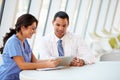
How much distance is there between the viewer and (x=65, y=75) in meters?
2.08

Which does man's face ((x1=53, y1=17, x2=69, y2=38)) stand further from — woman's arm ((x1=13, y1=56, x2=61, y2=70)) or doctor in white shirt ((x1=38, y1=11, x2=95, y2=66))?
woman's arm ((x1=13, y1=56, x2=61, y2=70))

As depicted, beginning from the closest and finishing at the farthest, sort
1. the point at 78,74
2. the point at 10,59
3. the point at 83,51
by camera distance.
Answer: the point at 78,74 < the point at 10,59 < the point at 83,51

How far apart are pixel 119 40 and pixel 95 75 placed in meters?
4.25

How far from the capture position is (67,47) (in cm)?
291

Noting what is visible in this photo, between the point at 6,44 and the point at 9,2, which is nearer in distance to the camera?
the point at 6,44

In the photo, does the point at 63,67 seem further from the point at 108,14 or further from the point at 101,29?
the point at 108,14

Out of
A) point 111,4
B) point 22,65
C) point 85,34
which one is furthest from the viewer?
point 111,4

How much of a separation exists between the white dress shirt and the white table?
368mm

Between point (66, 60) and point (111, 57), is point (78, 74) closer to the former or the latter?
point (66, 60)

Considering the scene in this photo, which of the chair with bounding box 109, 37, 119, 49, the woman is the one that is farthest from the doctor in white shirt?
the chair with bounding box 109, 37, 119, 49

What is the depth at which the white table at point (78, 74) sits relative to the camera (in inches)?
79.0

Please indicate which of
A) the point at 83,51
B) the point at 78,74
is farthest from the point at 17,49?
the point at 83,51

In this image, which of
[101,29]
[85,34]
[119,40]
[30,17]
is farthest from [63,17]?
[101,29]

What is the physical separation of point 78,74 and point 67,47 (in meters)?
0.80
